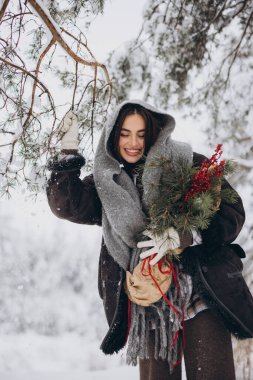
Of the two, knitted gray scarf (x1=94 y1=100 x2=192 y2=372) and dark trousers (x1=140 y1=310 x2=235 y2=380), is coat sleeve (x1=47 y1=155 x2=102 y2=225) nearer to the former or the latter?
knitted gray scarf (x1=94 y1=100 x2=192 y2=372)

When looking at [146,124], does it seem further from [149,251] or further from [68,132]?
[149,251]

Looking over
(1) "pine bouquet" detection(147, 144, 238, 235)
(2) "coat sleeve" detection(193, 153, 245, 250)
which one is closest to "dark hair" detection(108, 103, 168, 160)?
(1) "pine bouquet" detection(147, 144, 238, 235)

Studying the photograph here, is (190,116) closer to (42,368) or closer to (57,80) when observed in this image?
(57,80)

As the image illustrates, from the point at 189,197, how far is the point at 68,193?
0.52m

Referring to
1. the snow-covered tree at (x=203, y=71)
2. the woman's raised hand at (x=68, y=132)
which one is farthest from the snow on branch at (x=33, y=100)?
the snow-covered tree at (x=203, y=71)

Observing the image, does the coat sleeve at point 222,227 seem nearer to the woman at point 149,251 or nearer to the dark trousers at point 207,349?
the woman at point 149,251

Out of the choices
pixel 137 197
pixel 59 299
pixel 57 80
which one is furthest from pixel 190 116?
pixel 59 299

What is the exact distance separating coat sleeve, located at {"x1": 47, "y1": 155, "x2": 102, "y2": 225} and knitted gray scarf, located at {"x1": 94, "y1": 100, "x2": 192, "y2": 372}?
→ 8cm

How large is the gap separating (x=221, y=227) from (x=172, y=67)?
3.09 meters

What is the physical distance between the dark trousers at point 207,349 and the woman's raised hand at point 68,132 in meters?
0.90

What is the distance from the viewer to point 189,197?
190 cm

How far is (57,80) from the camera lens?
282cm

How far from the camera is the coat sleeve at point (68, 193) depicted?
2078 mm

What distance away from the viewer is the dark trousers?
1914mm
